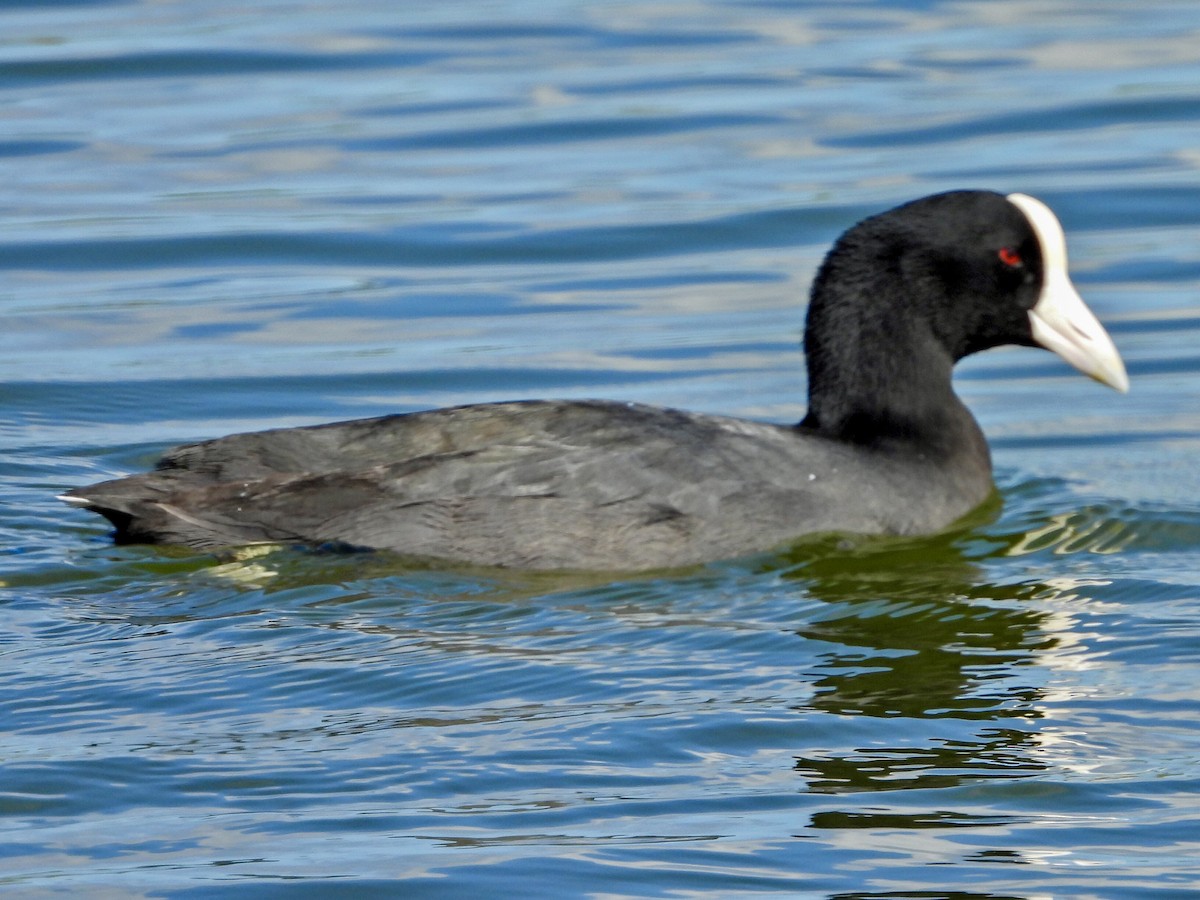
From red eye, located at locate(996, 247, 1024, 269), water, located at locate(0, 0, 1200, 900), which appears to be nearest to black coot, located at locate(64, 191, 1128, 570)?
red eye, located at locate(996, 247, 1024, 269)

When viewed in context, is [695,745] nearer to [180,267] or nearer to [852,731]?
[852,731]

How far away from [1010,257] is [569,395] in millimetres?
2369

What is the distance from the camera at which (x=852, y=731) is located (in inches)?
192

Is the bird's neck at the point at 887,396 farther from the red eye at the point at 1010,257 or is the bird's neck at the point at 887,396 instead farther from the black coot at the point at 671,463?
the red eye at the point at 1010,257

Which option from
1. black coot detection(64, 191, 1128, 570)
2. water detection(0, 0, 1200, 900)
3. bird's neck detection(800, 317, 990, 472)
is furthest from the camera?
bird's neck detection(800, 317, 990, 472)

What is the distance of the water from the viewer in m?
4.34

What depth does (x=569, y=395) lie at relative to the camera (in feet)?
28.5

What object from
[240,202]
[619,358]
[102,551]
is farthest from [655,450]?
[240,202]

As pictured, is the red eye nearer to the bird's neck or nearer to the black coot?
the black coot

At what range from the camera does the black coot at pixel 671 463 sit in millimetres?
6109

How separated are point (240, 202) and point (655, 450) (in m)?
5.89

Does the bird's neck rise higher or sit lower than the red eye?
lower

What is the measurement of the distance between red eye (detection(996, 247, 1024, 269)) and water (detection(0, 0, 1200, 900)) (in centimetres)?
83

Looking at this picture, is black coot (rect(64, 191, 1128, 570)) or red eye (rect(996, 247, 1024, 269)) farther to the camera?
red eye (rect(996, 247, 1024, 269))
